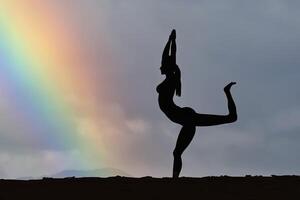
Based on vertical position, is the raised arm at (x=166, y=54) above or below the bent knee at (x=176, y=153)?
above

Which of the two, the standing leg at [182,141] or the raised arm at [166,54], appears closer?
the standing leg at [182,141]

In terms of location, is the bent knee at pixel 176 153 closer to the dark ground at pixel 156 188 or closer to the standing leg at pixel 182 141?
the standing leg at pixel 182 141

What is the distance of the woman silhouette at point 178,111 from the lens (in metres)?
16.8

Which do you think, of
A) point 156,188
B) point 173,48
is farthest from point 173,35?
point 156,188

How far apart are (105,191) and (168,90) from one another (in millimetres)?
2890

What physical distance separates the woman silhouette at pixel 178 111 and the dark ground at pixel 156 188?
3.64ft

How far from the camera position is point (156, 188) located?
1542cm

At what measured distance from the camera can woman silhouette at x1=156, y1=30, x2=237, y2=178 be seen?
55.2 ft

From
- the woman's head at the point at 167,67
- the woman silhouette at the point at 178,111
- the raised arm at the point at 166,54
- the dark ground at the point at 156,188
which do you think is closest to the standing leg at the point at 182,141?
the woman silhouette at the point at 178,111

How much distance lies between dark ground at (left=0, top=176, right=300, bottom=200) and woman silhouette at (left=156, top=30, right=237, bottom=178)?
111 centimetres

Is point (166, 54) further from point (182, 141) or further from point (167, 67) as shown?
point (182, 141)

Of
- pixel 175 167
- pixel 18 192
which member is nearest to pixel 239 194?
pixel 175 167

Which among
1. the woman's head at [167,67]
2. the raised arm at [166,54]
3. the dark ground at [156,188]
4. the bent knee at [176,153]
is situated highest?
the raised arm at [166,54]

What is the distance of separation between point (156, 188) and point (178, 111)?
2.09m
